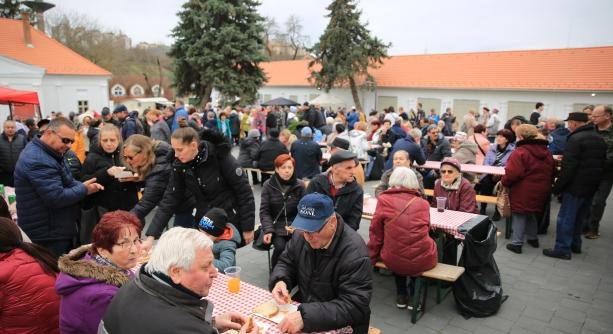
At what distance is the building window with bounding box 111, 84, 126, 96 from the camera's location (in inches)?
1819

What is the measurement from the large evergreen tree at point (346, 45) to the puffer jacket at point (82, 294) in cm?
2685

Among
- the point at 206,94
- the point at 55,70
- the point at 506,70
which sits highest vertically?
the point at 506,70

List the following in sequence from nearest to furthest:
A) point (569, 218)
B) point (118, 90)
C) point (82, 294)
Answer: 1. point (82, 294)
2. point (569, 218)
3. point (118, 90)

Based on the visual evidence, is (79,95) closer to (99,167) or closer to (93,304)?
(99,167)

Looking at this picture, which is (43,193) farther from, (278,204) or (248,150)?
(248,150)

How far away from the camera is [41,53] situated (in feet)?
91.8

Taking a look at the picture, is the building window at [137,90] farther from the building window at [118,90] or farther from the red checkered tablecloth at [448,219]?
the red checkered tablecloth at [448,219]

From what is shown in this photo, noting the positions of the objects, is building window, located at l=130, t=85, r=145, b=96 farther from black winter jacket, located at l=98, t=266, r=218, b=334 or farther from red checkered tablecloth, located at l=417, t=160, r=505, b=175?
black winter jacket, located at l=98, t=266, r=218, b=334

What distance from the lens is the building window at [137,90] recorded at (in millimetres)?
47312

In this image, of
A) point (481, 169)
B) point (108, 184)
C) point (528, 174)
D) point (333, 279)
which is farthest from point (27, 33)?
point (333, 279)

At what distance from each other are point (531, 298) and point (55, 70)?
31.0 m

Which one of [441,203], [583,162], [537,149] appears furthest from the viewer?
[537,149]

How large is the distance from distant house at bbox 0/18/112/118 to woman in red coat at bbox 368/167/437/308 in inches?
1110

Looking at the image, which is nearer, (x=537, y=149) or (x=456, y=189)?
(x=456, y=189)
